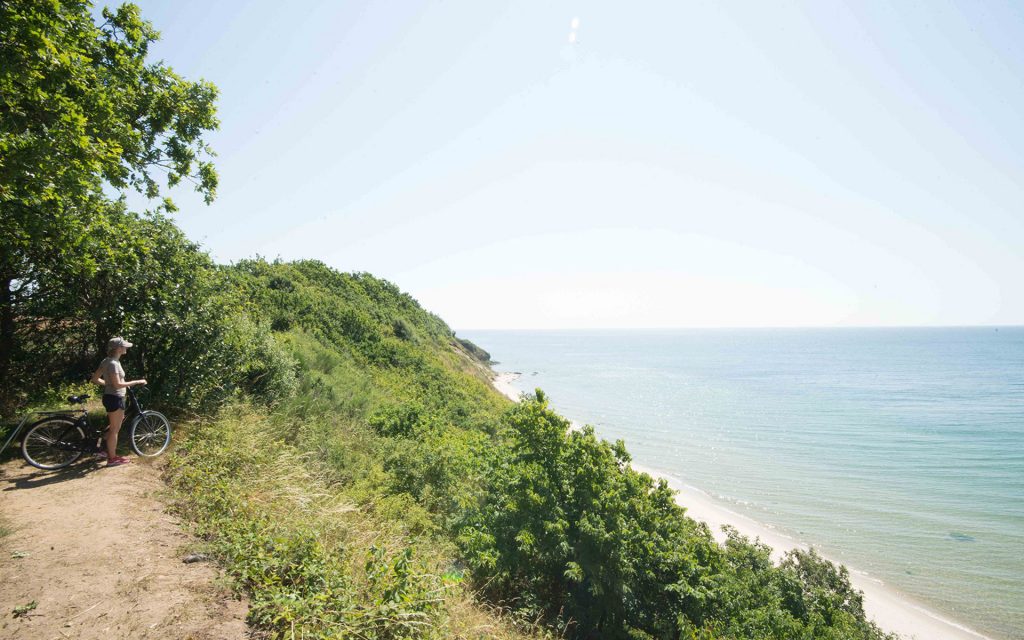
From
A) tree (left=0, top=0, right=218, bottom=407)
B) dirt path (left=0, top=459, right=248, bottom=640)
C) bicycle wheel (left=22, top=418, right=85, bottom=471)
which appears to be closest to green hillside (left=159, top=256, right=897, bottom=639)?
dirt path (left=0, top=459, right=248, bottom=640)

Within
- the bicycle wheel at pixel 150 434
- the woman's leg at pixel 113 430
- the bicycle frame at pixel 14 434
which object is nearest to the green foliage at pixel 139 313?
the bicycle wheel at pixel 150 434

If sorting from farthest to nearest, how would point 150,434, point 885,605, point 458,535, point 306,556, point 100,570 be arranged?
point 885,605 → point 458,535 → point 150,434 → point 306,556 → point 100,570

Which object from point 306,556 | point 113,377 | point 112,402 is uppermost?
point 113,377

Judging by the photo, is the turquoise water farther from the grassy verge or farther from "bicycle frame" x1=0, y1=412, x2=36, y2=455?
"bicycle frame" x1=0, y1=412, x2=36, y2=455

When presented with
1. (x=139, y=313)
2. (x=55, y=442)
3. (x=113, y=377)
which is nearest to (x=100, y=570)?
(x=113, y=377)

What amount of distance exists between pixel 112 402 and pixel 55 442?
1276 millimetres

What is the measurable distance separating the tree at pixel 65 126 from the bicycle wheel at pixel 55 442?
238cm

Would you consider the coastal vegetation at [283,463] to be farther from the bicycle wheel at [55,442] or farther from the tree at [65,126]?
the bicycle wheel at [55,442]

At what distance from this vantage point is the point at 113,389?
7.80m

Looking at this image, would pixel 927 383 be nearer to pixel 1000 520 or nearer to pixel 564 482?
pixel 1000 520

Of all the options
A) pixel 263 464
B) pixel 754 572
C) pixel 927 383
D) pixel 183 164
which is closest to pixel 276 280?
pixel 183 164

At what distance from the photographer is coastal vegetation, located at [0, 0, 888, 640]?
5695mm

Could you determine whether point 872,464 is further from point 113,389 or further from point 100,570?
point 113,389

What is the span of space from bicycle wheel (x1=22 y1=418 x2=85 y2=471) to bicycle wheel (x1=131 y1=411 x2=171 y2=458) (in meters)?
0.75
